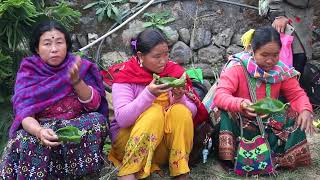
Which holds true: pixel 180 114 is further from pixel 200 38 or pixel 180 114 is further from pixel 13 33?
pixel 200 38

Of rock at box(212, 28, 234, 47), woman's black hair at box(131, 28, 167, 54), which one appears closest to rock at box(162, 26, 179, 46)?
rock at box(212, 28, 234, 47)

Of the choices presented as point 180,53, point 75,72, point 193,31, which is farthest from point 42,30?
point 193,31

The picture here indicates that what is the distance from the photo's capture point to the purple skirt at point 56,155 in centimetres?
314

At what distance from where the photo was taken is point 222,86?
11.5 ft

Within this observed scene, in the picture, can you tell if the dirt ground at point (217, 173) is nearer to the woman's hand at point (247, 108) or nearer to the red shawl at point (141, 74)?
the red shawl at point (141, 74)

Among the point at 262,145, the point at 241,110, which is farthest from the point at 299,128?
the point at 241,110

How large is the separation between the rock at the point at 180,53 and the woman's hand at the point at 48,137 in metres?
2.41

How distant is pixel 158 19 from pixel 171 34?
0.21 metres

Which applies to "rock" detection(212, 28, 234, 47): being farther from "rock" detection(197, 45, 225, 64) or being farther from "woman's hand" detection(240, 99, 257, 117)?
"woman's hand" detection(240, 99, 257, 117)

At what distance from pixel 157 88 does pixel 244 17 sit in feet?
8.41

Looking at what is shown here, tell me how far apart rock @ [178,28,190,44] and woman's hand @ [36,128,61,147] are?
8.31 feet

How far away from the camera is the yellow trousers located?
3.24m

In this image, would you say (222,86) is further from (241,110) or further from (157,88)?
(157,88)

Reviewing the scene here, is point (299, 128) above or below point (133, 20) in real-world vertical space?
below
